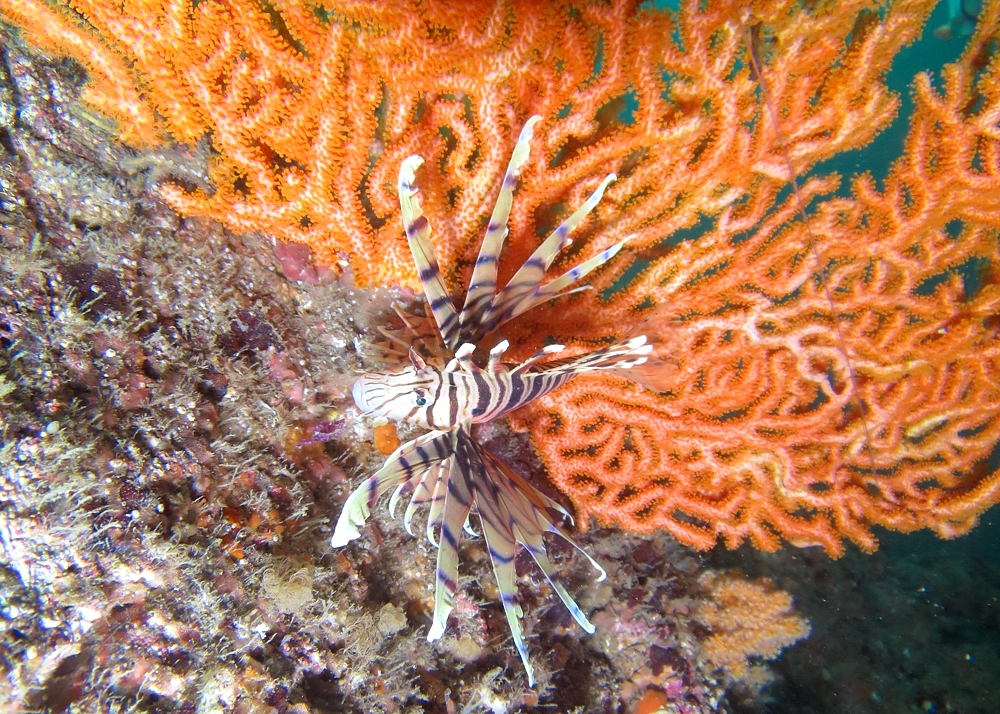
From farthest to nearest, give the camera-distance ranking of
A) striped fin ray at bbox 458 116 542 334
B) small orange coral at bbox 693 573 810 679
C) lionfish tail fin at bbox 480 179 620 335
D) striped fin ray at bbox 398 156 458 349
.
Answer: small orange coral at bbox 693 573 810 679, lionfish tail fin at bbox 480 179 620 335, striped fin ray at bbox 458 116 542 334, striped fin ray at bbox 398 156 458 349

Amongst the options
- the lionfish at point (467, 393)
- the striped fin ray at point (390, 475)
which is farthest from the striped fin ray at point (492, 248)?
the striped fin ray at point (390, 475)

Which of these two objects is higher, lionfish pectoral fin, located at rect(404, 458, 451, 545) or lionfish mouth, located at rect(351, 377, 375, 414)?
lionfish mouth, located at rect(351, 377, 375, 414)

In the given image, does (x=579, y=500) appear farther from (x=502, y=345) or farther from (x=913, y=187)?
(x=913, y=187)

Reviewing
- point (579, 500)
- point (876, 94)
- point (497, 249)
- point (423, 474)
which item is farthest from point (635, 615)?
point (876, 94)

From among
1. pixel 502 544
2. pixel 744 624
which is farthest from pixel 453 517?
pixel 744 624

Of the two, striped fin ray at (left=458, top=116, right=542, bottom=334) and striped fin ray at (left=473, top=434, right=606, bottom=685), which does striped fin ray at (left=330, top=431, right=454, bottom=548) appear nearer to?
striped fin ray at (left=473, top=434, right=606, bottom=685)

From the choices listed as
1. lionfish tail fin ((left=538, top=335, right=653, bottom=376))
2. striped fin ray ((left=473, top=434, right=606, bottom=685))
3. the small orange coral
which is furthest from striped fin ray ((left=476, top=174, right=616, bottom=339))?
the small orange coral
